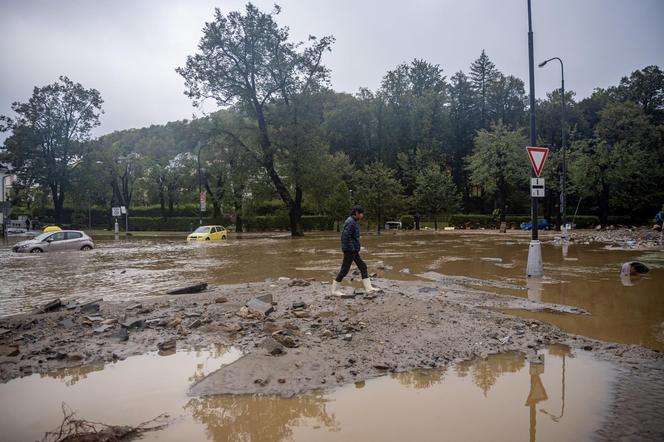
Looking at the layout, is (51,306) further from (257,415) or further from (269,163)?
(269,163)

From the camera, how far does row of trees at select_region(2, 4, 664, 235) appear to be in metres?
40.0

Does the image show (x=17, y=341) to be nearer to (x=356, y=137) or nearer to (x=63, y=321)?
(x=63, y=321)

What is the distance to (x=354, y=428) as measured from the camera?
413 centimetres

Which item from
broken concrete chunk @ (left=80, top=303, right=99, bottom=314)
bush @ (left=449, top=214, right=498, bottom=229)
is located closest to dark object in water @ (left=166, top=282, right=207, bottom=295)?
broken concrete chunk @ (left=80, top=303, right=99, bottom=314)

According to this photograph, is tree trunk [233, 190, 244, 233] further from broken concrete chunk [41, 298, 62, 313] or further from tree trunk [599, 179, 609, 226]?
broken concrete chunk [41, 298, 62, 313]

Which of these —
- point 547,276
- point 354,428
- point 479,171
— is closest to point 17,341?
point 354,428

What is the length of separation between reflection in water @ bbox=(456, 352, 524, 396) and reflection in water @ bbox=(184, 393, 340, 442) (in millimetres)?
1795

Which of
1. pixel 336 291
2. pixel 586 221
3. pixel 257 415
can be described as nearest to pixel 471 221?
pixel 586 221

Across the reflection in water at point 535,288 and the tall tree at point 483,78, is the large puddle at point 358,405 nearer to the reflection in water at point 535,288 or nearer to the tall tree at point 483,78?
the reflection in water at point 535,288

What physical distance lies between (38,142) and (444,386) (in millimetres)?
60173

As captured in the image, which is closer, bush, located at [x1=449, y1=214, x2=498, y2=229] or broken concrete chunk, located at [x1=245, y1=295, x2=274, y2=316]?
broken concrete chunk, located at [x1=245, y1=295, x2=274, y2=316]

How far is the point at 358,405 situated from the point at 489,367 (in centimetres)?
196

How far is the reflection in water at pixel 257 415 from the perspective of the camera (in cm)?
409

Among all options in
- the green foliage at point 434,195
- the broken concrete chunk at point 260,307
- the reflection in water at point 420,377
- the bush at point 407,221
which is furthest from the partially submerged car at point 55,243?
the bush at point 407,221
